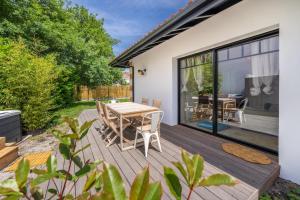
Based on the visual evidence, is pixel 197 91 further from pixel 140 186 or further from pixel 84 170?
pixel 140 186

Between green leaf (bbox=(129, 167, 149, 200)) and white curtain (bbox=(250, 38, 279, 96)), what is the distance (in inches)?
146

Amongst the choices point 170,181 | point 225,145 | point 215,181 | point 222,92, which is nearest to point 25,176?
point 170,181

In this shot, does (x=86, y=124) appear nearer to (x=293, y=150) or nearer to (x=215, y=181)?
(x=215, y=181)

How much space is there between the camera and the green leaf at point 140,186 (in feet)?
1.57

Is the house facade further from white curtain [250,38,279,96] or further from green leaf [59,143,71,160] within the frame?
green leaf [59,143,71,160]

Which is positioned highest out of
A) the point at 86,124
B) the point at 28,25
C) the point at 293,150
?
the point at 28,25

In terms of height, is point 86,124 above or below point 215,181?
above

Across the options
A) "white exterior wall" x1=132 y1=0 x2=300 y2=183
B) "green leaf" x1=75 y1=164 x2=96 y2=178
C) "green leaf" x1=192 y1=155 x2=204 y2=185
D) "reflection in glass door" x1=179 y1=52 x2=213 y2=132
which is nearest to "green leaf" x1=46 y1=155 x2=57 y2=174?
"green leaf" x1=75 y1=164 x2=96 y2=178

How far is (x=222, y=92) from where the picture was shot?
4203mm

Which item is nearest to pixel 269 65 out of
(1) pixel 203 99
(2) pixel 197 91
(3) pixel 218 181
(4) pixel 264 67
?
(4) pixel 264 67

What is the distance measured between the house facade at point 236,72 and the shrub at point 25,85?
3.14m

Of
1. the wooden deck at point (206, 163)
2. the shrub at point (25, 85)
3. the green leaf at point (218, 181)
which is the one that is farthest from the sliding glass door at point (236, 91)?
the shrub at point (25, 85)

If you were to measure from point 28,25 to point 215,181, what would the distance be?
1104 centimetres

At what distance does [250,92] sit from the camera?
4113 millimetres
